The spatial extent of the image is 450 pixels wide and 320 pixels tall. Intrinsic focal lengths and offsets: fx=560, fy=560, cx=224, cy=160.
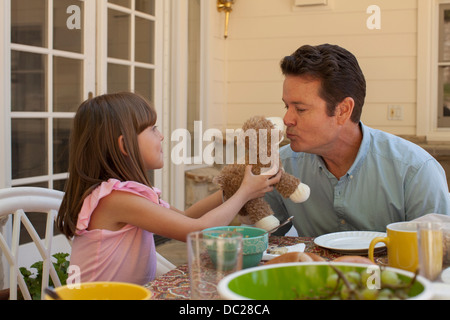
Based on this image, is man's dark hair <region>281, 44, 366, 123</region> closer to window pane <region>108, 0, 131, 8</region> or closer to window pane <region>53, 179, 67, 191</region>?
window pane <region>53, 179, 67, 191</region>

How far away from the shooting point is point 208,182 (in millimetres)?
4402

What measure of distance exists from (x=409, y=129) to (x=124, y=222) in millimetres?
3461

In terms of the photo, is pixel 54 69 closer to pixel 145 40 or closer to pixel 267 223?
pixel 145 40

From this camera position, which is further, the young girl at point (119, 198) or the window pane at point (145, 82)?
the window pane at point (145, 82)

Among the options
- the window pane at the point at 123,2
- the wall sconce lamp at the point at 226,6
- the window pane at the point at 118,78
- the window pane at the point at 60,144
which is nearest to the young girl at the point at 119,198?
the window pane at the point at 60,144

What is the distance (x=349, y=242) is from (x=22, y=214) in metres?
0.81

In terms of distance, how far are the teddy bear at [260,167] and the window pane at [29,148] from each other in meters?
1.72

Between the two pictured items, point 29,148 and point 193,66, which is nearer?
point 29,148

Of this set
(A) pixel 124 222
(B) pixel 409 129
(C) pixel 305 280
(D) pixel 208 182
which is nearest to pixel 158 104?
(D) pixel 208 182

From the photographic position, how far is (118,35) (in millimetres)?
3678

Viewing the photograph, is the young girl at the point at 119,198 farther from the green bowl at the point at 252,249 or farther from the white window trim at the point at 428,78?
the white window trim at the point at 428,78

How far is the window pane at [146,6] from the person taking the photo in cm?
386

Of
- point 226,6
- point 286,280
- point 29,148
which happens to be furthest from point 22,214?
point 226,6

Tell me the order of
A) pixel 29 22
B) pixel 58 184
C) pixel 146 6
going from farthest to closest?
1. pixel 146 6
2. pixel 58 184
3. pixel 29 22
